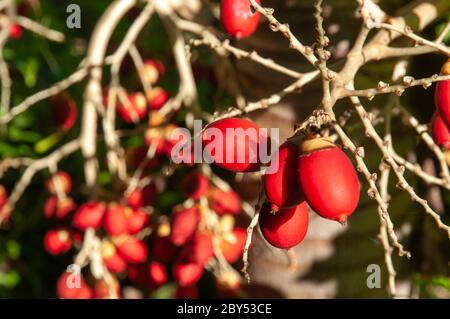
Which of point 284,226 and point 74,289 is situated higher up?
point 284,226

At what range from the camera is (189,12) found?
4.88 feet

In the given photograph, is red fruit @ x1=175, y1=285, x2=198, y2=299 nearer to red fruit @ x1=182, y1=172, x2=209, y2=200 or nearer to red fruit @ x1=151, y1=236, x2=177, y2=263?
red fruit @ x1=151, y1=236, x2=177, y2=263

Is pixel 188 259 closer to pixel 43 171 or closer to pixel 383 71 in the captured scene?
pixel 383 71

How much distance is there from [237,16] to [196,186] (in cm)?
44

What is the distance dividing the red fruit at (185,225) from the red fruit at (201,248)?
0.02 metres

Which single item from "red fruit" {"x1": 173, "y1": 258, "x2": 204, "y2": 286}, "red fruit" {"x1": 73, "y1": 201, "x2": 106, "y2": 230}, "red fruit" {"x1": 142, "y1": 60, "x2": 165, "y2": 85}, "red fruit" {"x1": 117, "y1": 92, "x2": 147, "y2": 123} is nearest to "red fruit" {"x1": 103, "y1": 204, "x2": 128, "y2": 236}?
"red fruit" {"x1": 73, "y1": 201, "x2": 106, "y2": 230}

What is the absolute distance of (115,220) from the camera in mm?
1268

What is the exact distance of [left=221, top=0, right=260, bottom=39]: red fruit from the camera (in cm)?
88

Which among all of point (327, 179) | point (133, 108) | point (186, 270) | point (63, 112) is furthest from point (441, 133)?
point (63, 112)

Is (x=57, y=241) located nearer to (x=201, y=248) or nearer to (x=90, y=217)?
(x=90, y=217)

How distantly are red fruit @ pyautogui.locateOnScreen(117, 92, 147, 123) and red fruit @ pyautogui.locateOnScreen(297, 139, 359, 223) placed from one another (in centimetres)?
90
